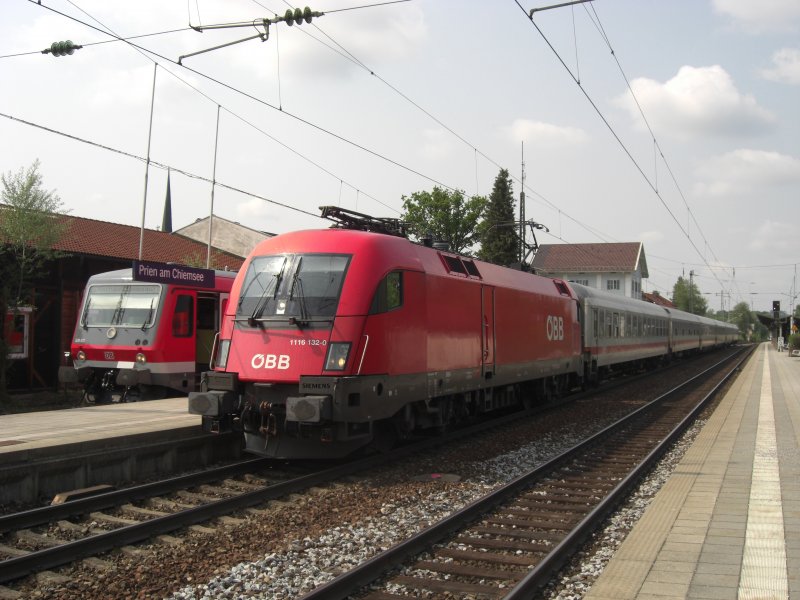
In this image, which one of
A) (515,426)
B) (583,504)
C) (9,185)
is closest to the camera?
(583,504)

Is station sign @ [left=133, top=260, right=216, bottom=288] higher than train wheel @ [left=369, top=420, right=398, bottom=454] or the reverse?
higher

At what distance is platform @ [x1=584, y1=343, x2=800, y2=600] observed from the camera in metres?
4.96

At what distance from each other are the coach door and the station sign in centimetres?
620

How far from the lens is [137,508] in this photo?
745 cm

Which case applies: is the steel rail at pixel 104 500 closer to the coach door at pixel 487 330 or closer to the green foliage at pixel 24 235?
the coach door at pixel 487 330

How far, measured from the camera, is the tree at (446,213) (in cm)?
5669

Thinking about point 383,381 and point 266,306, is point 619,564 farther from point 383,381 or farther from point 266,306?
point 266,306

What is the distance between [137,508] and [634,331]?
23903 millimetres

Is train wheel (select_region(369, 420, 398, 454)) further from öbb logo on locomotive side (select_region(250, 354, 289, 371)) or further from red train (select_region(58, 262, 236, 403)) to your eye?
red train (select_region(58, 262, 236, 403))

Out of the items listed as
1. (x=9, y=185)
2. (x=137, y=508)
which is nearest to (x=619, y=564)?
(x=137, y=508)

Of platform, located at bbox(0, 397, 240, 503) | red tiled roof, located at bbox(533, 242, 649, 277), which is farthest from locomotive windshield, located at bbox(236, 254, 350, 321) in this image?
red tiled roof, located at bbox(533, 242, 649, 277)

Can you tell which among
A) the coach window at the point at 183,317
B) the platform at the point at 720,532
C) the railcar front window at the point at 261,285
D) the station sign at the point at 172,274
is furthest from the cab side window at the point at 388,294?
the coach window at the point at 183,317

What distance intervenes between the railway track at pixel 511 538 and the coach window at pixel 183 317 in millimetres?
8703

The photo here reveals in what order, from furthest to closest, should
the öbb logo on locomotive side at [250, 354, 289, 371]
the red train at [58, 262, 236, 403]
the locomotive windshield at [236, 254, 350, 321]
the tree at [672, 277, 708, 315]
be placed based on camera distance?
the tree at [672, 277, 708, 315]
the red train at [58, 262, 236, 403]
the locomotive windshield at [236, 254, 350, 321]
the öbb logo on locomotive side at [250, 354, 289, 371]
